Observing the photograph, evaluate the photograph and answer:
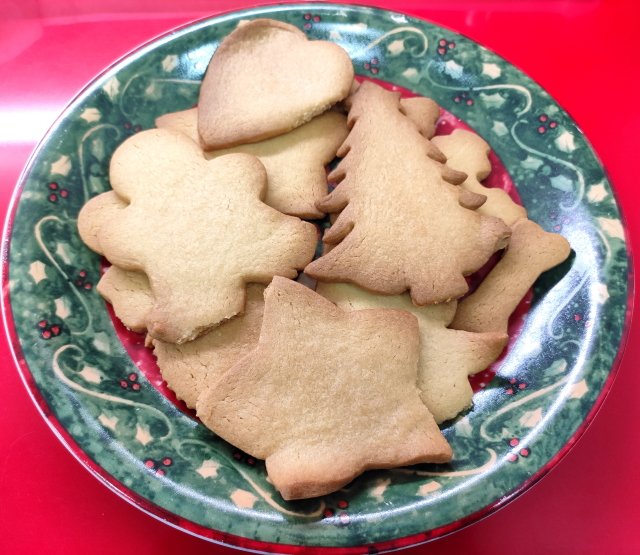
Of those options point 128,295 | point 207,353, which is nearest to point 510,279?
point 207,353

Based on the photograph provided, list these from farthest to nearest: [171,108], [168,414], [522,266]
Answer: [171,108] < [522,266] < [168,414]

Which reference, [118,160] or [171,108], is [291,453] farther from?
[171,108]

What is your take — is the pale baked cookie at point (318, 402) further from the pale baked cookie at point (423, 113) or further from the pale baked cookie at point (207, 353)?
the pale baked cookie at point (423, 113)

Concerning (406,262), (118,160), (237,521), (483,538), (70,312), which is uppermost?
(118,160)

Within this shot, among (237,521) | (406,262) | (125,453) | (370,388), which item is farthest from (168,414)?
(406,262)

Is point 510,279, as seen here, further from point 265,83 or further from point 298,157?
point 265,83

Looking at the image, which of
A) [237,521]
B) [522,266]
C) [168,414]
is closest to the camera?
[237,521]

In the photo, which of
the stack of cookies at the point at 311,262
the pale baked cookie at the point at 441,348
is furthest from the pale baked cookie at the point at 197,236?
the pale baked cookie at the point at 441,348
